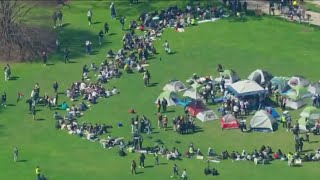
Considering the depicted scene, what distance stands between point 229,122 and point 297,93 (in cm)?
899

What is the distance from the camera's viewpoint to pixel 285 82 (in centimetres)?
11569

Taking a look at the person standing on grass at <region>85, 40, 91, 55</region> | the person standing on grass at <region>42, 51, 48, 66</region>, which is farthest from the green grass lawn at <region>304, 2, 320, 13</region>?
the person standing on grass at <region>42, 51, 48, 66</region>

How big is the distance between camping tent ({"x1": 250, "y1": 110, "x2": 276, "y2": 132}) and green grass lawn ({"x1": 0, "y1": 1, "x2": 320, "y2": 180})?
106cm

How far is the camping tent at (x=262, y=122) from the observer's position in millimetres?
107375

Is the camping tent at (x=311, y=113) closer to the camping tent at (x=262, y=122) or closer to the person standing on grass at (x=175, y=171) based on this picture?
the camping tent at (x=262, y=122)

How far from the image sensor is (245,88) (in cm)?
11200

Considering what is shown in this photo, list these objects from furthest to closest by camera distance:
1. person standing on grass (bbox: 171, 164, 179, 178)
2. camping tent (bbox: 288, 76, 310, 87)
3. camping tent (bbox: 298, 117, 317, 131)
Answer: camping tent (bbox: 288, 76, 310, 87) < camping tent (bbox: 298, 117, 317, 131) < person standing on grass (bbox: 171, 164, 179, 178)

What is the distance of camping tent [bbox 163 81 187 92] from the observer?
382ft

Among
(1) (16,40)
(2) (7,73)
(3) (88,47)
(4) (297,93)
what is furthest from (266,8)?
(2) (7,73)

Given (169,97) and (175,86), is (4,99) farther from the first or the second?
(175,86)

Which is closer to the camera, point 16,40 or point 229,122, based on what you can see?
point 229,122

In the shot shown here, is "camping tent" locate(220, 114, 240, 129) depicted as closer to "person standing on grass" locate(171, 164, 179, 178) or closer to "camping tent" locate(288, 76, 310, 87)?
"camping tent" locate(288, 76, 310, 87)

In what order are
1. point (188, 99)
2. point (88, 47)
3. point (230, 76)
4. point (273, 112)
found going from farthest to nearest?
point (88, 47) → point (230, 76) → point (188, 99) → point (273, 112)

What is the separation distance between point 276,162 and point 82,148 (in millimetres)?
19326
